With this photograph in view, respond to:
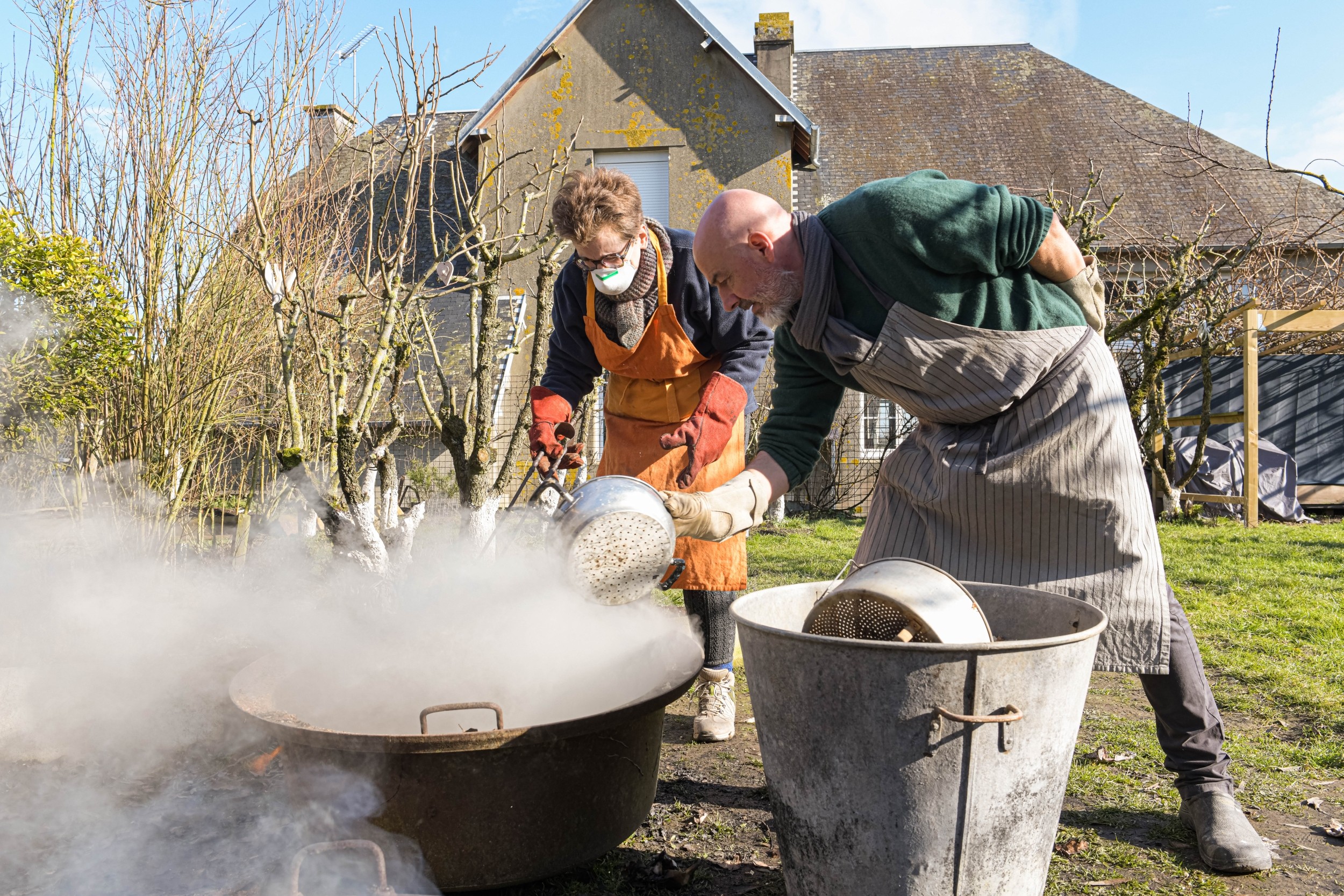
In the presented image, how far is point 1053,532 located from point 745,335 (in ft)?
4.25

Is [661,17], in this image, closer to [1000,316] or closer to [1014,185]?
[1014,185]

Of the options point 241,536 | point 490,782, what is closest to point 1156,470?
point 241,536

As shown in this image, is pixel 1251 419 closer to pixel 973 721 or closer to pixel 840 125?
pixel 840 125

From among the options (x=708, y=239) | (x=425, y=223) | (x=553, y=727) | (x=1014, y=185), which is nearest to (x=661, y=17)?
(x=425, y=223)

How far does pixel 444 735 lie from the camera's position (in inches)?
73.6

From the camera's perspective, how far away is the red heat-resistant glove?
2.88m

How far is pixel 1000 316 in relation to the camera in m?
2.02

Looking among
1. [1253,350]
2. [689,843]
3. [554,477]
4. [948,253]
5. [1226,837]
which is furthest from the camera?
[1253,350]

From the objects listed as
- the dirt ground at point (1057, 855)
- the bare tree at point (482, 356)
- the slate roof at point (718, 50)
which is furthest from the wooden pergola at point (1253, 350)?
the bare tree at point (482, 356)

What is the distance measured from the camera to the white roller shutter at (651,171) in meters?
11.9

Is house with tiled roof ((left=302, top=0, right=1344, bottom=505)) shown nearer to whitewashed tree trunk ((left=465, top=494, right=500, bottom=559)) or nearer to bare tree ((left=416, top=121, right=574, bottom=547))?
bare tree ((left=416, top=121, right=574, bottom=547))

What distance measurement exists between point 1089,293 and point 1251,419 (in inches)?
326

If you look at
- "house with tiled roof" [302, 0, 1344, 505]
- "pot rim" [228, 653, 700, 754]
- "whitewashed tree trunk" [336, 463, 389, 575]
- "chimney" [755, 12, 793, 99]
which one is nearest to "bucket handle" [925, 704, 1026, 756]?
"pot rim" [228, 653, 700, 754]

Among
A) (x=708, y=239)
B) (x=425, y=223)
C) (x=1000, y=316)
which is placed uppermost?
(x=425, y=223)
